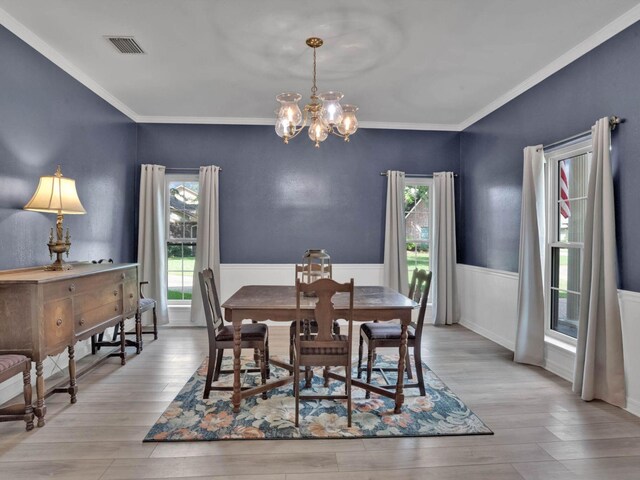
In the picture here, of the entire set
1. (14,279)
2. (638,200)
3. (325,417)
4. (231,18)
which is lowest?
(325,417)

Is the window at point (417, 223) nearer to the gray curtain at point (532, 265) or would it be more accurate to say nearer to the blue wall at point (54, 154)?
the gray curtain at point (532, 265)

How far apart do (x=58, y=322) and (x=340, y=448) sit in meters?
2.03

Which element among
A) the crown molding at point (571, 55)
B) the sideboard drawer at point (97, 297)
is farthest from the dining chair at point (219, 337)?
the crown molding at point (571, 55)

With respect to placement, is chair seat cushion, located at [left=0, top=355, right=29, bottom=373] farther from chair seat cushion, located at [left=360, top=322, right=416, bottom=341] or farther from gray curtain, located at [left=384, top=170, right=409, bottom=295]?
gray curtain, located at [left=384, top=170, right=409, bottom=295]

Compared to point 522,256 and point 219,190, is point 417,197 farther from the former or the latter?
point 219,190

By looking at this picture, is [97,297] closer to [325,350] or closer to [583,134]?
[325,350]

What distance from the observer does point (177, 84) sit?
163 inches

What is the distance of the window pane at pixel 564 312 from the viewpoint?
3.71m

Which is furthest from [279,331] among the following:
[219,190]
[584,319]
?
[584,319]

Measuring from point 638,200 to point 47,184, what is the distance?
14.3 feet

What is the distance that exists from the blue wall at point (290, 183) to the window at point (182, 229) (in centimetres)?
35

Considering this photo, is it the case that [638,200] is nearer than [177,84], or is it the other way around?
[638,200]

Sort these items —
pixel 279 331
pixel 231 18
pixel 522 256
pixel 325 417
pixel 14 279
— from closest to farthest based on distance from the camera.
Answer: pixel 14 279 < pixel 325 417 < pixel 231 18 < pixel 522 256 < pixel 279 331

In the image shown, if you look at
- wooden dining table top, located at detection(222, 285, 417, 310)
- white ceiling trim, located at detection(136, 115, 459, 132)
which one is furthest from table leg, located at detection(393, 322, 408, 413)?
white ceiling trim, located at detection(136, 115, 459, 132)
